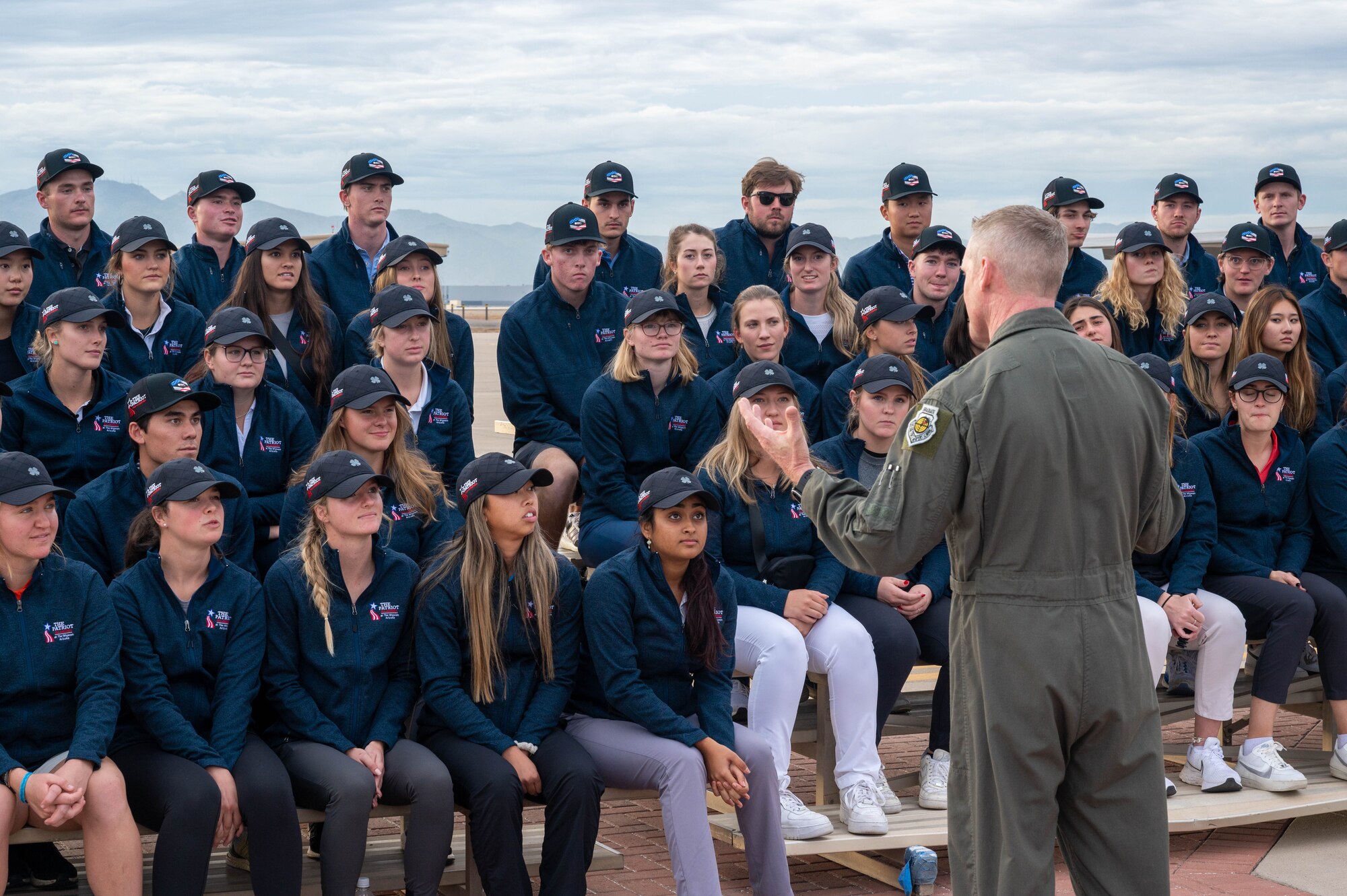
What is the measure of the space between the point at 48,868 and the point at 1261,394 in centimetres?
565

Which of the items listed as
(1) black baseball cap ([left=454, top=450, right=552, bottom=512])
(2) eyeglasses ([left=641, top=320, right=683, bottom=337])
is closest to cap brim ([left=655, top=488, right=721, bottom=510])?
(1) black baseball cap ([left=454, top=450, right=552, bottom=512])

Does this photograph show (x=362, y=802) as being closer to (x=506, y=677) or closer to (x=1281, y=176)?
(x=506, y=677)

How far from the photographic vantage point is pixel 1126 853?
11.1 feet

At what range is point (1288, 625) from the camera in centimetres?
643

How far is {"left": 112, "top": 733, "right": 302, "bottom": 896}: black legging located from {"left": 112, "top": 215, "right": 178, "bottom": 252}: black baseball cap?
2.66m

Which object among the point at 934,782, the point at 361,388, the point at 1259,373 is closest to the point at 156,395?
the point at 361,388

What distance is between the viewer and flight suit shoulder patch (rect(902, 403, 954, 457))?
3371mm

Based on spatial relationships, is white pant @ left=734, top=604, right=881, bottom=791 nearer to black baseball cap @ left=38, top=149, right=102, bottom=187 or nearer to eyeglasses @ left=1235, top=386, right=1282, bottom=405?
eyeglasses @ left=1235, top=386, right=1282, bottom=405

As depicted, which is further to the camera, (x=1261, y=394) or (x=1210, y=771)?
(x=1261, y=394)

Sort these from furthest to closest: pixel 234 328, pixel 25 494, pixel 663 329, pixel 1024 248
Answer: pixel 663 329 < pixel 234 328 < pixel 25 494 < pixel 1024 248

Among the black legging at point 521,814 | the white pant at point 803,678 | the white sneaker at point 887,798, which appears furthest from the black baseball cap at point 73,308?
the white sneaker at point 887,798

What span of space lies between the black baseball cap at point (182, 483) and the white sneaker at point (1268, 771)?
15.1ft

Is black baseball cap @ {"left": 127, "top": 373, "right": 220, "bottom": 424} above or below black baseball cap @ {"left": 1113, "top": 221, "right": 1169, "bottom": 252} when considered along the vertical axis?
below

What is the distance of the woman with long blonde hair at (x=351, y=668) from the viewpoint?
4.74 m
